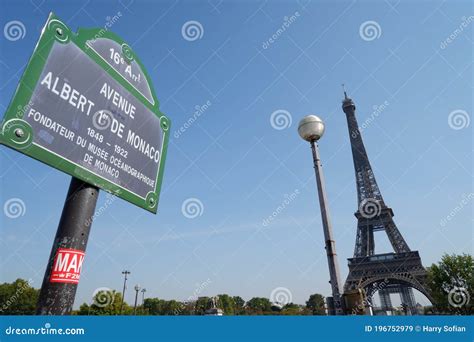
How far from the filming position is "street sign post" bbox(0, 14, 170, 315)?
309 centimetres

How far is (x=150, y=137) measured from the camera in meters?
4.96

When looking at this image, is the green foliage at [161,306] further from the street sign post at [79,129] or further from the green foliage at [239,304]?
the street sign post at [79,129]

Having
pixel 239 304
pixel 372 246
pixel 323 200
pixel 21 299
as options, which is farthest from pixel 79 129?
pixel 239 304

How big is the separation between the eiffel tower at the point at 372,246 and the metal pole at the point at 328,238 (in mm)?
45021

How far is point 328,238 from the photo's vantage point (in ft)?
16.6

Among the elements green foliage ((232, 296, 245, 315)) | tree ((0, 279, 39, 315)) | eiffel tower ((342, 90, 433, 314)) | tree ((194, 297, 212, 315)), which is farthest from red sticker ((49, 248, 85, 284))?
green foliage ((232, 296, 245, 315))

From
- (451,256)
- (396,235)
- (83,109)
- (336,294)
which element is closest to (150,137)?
(83,109)

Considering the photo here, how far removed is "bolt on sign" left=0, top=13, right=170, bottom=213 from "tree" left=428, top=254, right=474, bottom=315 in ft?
136

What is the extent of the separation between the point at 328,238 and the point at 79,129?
4.12 m

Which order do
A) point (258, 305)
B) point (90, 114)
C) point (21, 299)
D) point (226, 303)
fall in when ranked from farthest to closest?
point (258, 305) → point (226, 303) → point (21, 299) → point (90, 114)

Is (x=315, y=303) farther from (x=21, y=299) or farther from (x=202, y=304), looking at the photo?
(x=21, y=299)

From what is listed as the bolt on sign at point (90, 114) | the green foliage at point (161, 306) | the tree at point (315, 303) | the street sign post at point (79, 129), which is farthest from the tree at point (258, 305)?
the street sign post at point (79, 129)

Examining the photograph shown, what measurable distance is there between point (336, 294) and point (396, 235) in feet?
195
